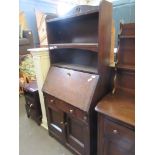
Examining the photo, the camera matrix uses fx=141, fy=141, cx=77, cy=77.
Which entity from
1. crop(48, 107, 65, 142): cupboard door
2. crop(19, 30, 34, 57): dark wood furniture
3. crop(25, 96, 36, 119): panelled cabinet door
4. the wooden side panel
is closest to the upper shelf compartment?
the wooden side panel

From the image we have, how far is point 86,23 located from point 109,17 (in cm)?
42

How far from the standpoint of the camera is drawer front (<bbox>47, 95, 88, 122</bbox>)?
53.8 inches

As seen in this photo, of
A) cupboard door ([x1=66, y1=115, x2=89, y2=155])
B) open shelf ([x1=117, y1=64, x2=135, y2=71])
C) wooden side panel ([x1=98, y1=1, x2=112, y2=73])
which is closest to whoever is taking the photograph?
wooden side panel ([x1=98, y1=1, x2=112, y2=73])

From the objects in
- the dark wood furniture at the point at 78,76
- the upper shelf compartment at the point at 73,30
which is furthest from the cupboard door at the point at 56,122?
the upper shelf compartment at the point at 73,30

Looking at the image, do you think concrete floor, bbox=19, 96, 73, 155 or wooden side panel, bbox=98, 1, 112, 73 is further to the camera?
concrete floor, bbox=19, 96, 73, 155

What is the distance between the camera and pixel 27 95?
2393mm

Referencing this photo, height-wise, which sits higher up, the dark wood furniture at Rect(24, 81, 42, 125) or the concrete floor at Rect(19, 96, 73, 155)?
the dark wood furniture at Rect(24, 81, 42, 125)

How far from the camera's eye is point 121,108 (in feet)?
3.81

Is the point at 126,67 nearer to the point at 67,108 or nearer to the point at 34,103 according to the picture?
the point at 67,108

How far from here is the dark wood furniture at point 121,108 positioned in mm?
1062

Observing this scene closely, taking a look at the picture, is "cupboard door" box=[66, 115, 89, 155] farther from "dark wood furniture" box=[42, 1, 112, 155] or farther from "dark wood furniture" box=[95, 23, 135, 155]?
"dark wood furniture" box=[95, 23, 135, 155]
